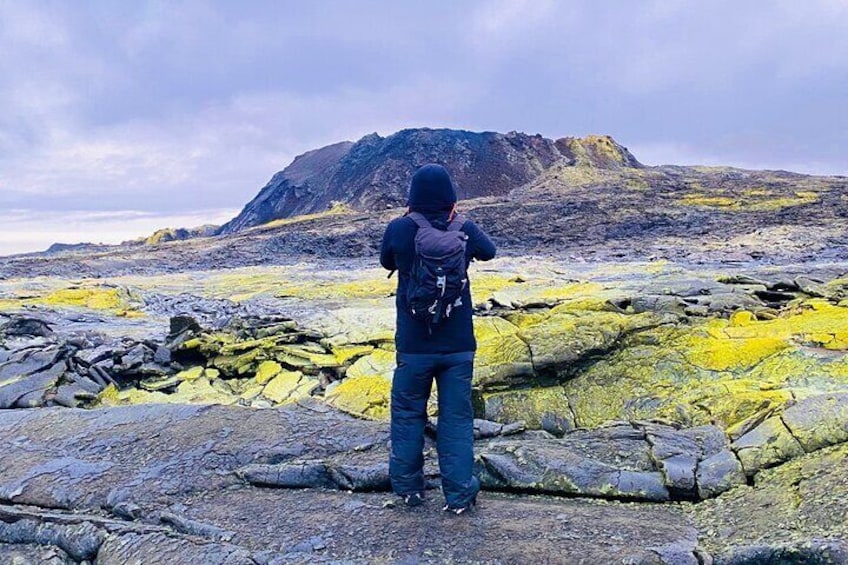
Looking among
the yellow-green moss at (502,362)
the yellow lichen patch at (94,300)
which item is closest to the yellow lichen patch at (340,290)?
the yellow lichen patch at (94,300)

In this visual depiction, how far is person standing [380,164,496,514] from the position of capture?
14.5ft

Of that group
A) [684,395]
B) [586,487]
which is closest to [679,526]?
[586,487]

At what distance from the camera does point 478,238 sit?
4582 millimetres

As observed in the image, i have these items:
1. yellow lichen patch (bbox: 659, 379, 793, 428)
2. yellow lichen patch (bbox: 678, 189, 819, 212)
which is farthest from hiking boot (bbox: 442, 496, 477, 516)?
yellow lichen patch (bbox: 678, 189, 819, 212)

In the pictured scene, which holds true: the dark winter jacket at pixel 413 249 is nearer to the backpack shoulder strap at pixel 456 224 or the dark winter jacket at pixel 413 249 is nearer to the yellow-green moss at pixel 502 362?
the backpack shoulder strap at pixel 456 224

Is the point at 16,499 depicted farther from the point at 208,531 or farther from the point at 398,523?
the point at 398,523

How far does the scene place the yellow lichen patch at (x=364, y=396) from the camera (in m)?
8.08

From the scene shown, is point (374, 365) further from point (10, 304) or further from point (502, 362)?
point (10, 304)

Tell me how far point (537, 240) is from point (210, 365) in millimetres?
26852

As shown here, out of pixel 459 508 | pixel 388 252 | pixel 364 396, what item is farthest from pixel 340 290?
pixel 459 508

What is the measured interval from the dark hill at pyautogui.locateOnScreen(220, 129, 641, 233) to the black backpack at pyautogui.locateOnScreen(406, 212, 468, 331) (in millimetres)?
57221

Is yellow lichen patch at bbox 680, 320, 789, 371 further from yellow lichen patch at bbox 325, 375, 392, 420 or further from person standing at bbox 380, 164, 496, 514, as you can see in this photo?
person standing at bbox 380, 164, 496, 514

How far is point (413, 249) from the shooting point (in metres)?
4.51

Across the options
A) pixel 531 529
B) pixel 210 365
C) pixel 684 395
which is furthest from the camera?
pixel 210 365
